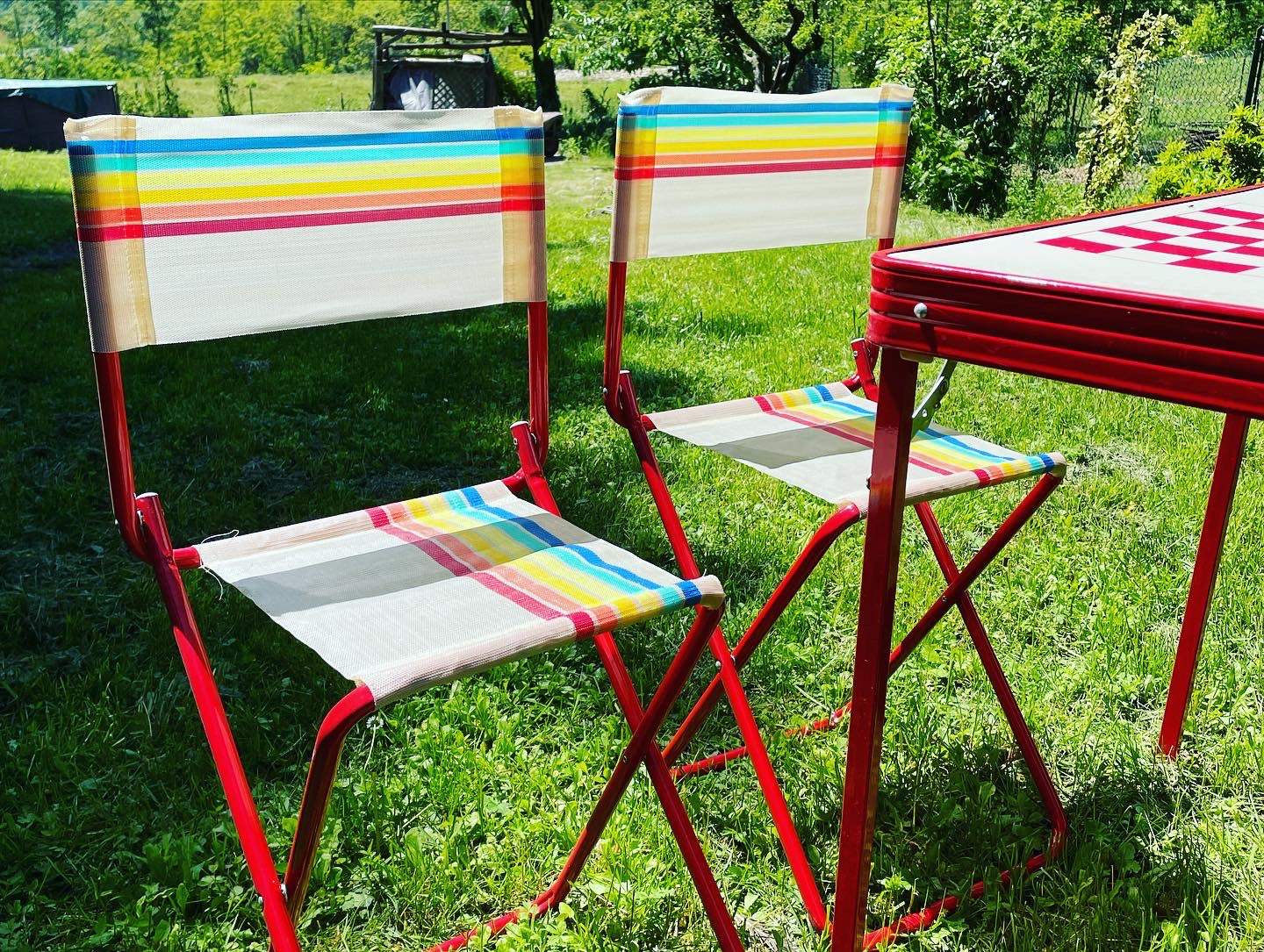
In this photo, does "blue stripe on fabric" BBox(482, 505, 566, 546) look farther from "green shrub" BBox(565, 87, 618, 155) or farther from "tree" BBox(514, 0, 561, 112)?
"tree" BBox(514, 0, 561, 112)

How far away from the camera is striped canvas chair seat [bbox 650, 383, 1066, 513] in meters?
1.91

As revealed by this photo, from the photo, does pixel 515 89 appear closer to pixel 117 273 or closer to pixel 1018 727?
pixel 1018 727

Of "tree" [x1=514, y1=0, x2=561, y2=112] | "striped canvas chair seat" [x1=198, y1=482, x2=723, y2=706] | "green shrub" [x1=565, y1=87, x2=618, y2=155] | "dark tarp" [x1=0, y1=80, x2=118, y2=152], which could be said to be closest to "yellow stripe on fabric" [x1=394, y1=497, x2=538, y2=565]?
"striped canvas chair seat" [x1=198, y1=482, x2=723, y2=706]

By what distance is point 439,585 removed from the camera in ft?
5.27

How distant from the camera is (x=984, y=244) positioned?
1.33 m

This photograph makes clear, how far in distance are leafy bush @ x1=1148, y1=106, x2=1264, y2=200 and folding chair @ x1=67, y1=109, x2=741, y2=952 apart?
6111 millimetres

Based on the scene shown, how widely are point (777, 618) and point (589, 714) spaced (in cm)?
61

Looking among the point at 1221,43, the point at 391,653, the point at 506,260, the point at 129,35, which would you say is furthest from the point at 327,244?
the point at 129,35

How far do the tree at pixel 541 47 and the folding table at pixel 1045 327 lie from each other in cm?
1397

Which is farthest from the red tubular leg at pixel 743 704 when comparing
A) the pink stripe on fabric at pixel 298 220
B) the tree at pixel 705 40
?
the tree at pixel 705 40

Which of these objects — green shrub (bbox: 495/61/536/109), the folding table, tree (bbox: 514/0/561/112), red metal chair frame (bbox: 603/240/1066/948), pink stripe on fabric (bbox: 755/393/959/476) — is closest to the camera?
the folding table

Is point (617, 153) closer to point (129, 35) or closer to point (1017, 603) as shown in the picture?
point (1017, 603)

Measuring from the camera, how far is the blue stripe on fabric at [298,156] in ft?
4.91

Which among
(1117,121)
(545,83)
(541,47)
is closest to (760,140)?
(1117,121)
